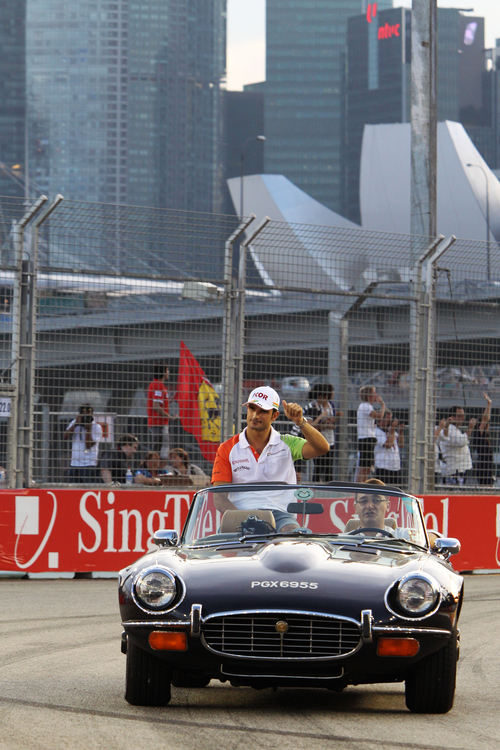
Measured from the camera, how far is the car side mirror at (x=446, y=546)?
683 cm

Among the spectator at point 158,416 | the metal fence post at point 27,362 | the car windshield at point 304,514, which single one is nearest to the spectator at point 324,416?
the spectator at point 158,416

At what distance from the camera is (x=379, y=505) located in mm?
7098

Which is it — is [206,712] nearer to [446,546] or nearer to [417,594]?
[417,594]

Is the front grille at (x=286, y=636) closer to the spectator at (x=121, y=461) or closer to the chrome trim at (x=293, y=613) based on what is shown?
the chrome trim at (x=293, y=613)

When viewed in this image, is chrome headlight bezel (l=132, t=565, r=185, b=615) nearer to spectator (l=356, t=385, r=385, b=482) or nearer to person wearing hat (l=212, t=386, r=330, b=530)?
person wearing hat (l=212, t=386, r=330, b=530)

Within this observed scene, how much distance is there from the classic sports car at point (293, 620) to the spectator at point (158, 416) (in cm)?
666

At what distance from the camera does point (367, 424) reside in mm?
14086

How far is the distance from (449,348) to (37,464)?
4.80 metres

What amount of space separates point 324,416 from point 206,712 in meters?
7.77

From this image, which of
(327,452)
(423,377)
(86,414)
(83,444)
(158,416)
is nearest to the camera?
(327,452)

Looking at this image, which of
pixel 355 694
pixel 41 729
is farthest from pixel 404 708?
pixel 41 729

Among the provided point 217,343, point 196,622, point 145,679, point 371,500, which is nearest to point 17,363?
point 217,343

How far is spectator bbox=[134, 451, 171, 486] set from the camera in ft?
43.8

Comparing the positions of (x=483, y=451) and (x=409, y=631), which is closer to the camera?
(x=409, y=631)
